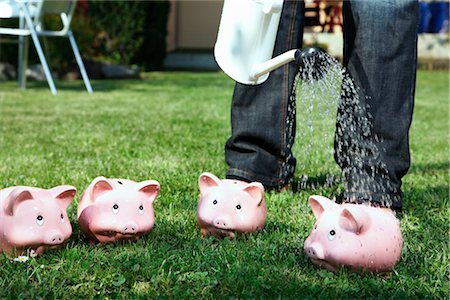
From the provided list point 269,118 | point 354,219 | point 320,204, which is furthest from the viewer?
point 269,118

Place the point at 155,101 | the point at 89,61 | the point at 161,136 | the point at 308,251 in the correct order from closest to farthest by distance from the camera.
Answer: the point at 308,251
the point at 161,136
the point at 155,101
the point at 89,61

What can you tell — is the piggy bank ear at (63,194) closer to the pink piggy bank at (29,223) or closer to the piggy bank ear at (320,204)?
the pink piggy bank at (29,223)

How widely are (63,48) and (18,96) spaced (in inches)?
125

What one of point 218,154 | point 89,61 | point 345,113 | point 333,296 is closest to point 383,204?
point 345,113

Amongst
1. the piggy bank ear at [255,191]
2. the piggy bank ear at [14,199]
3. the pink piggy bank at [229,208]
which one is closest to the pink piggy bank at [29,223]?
the piggy bank ear at [14,199]

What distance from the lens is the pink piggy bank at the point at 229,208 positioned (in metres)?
2.02

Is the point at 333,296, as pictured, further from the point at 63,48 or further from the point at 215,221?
the point at 63,48

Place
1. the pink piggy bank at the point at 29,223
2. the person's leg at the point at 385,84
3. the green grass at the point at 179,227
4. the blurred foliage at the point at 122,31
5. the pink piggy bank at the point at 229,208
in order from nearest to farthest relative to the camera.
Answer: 1. the green grass at the point at 179,227
2. the pink piggy bank at the point at 29,223
3. the pink piggy bank at the point at 229,208
4. the person's leg at the point at 385,84
5. the blurred foliage at the point at 122,31

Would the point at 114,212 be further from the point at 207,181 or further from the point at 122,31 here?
the point at 122,31

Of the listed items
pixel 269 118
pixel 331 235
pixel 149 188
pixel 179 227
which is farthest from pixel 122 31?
pixel 331 235

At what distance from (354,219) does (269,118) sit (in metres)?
0.92

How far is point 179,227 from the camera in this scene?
215cm

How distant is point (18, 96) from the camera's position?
6496 mm

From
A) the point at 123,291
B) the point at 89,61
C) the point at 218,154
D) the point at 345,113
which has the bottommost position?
the point at 89,61
